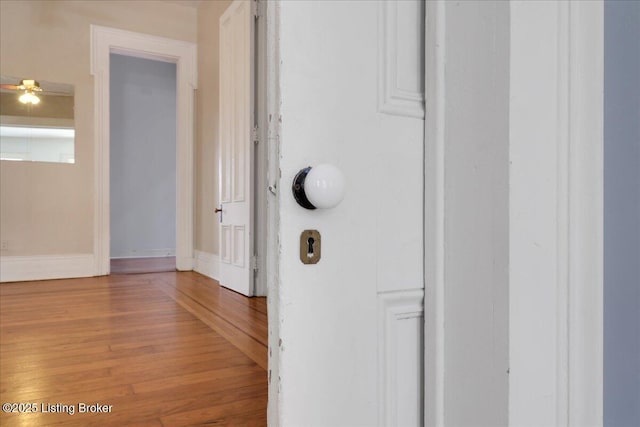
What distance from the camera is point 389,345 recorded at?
60cm

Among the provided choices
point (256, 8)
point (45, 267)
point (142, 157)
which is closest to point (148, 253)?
point (142, 157)

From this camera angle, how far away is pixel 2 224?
4211mm

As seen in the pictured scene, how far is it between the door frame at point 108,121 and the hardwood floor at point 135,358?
1.18 metres

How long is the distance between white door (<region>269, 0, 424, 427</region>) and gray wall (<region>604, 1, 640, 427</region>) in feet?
0.90

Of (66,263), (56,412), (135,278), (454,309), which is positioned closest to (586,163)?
(454,309)

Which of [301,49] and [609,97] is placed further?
[609,97]

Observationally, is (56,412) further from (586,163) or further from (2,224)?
(2,224)

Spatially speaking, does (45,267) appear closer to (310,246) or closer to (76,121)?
(76,121)

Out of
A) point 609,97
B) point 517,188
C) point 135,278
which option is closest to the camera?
point 517,188

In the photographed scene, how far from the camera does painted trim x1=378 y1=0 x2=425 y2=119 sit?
23.5 inches

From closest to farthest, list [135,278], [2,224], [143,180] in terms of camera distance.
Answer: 1. [2,224]
2. [135,278]
3. [143,180]

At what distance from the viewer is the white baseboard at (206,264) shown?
4.44 metres

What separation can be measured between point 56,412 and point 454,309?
145 centimetres

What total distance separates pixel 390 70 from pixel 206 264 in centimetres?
434
